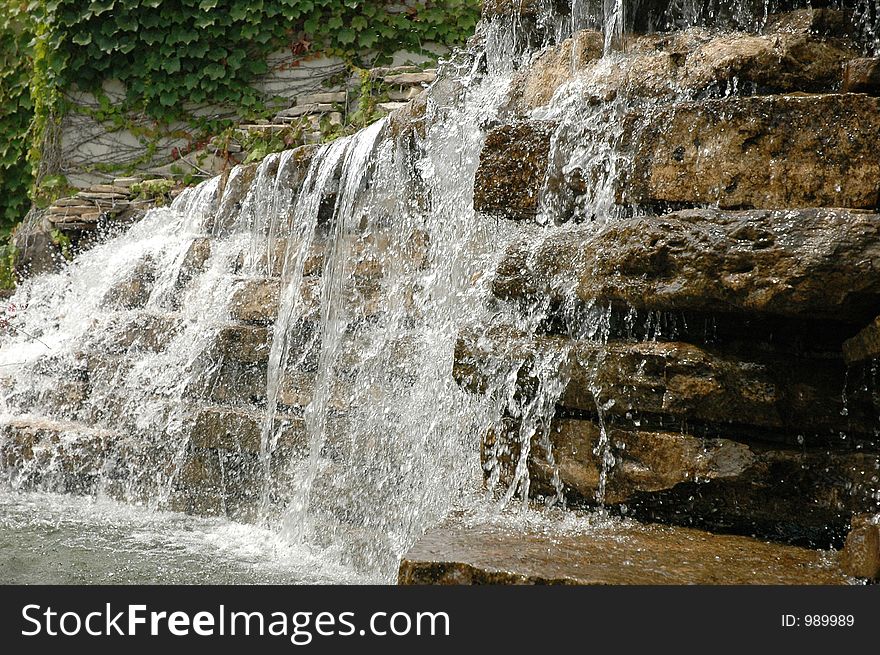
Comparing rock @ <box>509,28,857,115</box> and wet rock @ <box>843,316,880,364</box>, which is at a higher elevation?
rock @ <box>509,28,857,115</box>

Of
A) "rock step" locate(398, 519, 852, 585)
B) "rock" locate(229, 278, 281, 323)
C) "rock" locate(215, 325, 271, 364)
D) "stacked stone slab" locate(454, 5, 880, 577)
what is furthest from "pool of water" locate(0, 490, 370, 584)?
"rock step" locate(398, 519, 852, 585)

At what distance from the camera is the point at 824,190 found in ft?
7.34

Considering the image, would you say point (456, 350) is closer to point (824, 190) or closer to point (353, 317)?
point (824, 190)

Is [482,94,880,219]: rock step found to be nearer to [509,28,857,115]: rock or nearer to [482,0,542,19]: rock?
[509,28,857,115]: rock

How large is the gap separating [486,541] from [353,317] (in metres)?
2.66

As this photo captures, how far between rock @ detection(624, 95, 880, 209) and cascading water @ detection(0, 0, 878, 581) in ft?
0.41

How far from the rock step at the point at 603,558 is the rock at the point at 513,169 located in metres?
1.01

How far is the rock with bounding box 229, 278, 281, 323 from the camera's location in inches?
197

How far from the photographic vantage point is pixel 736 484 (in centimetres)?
221

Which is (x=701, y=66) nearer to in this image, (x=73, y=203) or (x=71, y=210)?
(x=71, y=210)

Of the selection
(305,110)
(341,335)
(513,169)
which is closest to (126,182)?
(305,110)

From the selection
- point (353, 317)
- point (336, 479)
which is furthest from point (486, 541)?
point (353, 317)

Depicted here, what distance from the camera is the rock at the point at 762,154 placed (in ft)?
7.25

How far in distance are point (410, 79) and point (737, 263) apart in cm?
576
